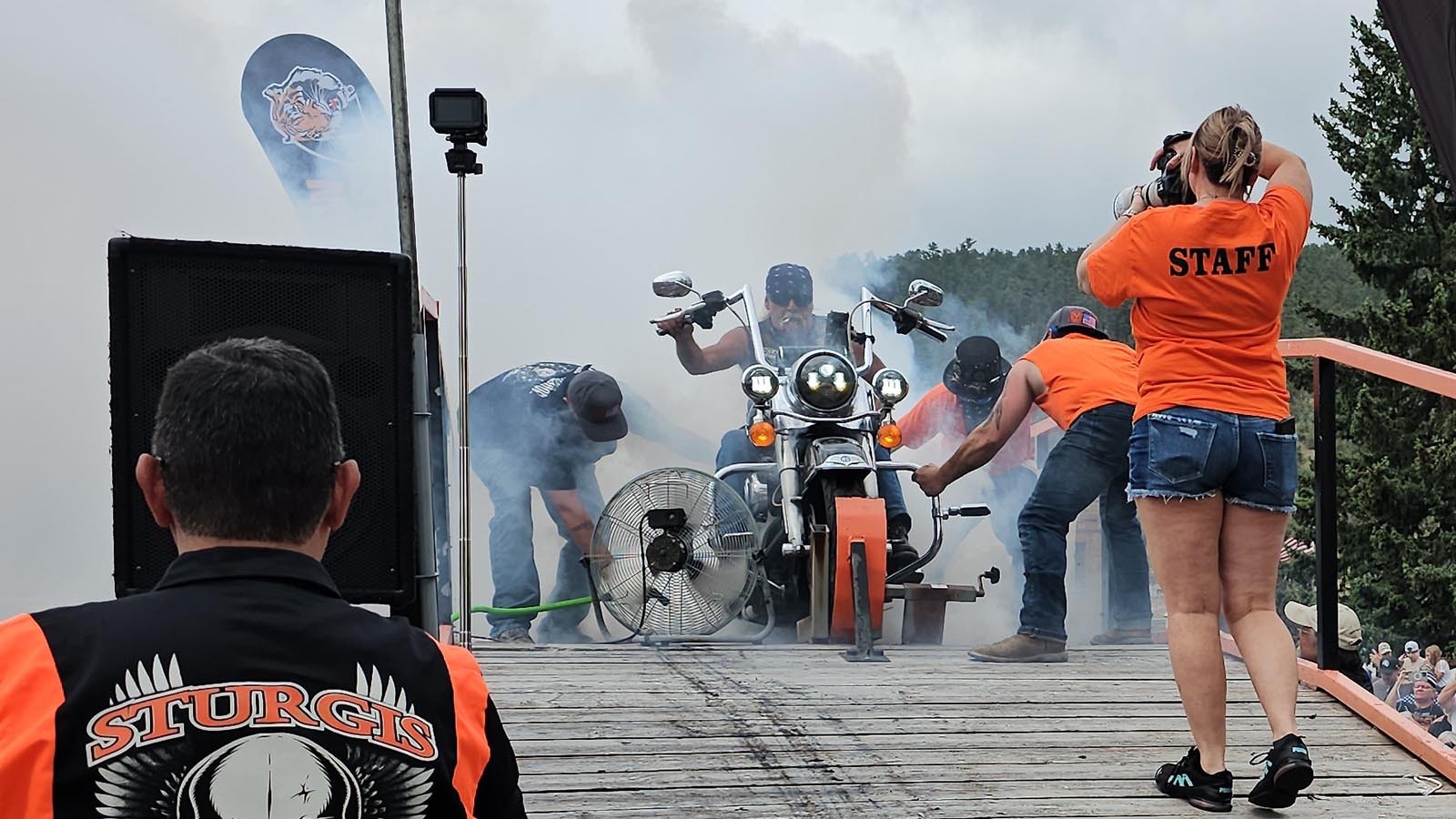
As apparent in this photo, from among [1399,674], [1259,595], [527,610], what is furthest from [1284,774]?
[1399,674]

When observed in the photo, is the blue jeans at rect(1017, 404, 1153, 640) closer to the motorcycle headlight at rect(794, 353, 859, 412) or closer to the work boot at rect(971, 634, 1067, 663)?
the work boot at rect(971, 634, 1067, 663)

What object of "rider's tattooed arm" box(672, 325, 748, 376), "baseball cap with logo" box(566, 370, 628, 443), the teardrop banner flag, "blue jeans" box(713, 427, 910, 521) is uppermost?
the teardrop banner flag

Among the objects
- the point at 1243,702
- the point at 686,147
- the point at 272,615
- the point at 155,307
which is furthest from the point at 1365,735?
the point at 686,147

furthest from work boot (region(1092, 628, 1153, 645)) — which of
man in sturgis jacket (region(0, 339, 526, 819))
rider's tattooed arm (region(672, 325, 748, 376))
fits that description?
man in sturgis jacket (region(0, 339, 526, 819))

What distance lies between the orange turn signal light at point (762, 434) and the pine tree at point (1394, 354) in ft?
45.7

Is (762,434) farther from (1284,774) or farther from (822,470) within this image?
(1284,774)

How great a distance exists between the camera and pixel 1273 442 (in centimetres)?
313

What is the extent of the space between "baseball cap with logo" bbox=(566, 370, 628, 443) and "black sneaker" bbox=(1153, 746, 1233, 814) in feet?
13.7

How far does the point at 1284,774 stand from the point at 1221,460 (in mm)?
632

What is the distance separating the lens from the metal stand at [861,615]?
5008mm

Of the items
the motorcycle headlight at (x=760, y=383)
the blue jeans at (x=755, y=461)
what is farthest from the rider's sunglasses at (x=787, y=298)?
the motorcycle headlight at (x=760, y=383)

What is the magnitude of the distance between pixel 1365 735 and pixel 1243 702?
0.45 m

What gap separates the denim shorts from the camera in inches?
122

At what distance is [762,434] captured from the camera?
5977 millimetres
